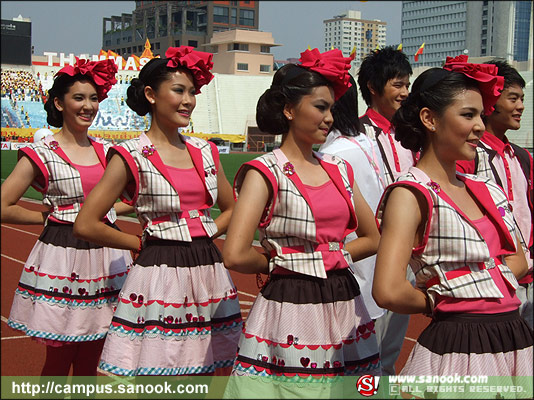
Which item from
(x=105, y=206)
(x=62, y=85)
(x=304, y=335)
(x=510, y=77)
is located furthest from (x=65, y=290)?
(x=510, y=77)

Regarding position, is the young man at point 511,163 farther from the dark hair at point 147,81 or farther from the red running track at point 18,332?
the dark hair at point 147,81

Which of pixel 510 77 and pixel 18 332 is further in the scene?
pixel 18 332

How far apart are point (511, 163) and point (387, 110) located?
0.77 metres

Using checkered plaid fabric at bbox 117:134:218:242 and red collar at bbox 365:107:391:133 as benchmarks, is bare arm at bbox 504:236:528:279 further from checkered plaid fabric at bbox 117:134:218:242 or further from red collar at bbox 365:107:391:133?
red collar at bbox 365:107:391:133

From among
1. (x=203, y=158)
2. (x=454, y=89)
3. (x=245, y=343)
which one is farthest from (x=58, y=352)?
(x=454, y=89)

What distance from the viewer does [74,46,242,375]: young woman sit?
3.31 m

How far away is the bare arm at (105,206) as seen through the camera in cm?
339

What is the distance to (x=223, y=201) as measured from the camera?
3770 mm

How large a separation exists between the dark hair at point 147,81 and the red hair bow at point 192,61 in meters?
0.04

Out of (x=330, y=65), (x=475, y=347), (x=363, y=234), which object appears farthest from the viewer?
(x=363, y=234)

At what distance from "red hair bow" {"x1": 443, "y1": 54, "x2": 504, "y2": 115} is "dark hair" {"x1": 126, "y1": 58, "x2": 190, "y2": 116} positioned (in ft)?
4.99

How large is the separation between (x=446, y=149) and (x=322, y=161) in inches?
25.6

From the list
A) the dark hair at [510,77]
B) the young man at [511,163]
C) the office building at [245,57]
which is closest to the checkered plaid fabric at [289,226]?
the young man at [511,163]

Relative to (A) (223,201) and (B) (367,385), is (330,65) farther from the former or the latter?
(B) (367,385)
